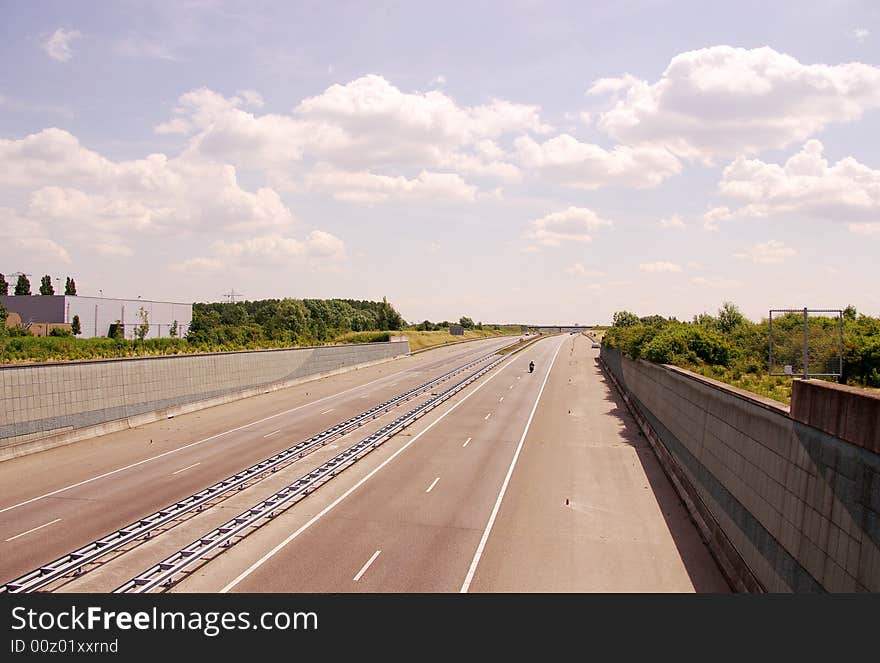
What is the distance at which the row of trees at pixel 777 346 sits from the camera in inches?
717

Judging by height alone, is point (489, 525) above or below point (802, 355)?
below

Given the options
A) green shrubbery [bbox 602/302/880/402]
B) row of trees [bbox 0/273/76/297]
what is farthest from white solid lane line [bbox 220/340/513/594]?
row of trees [bbox 0/273/76/297]

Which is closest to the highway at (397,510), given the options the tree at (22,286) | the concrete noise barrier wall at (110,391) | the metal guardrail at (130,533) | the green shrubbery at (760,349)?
the metal guardrail at (130,533)

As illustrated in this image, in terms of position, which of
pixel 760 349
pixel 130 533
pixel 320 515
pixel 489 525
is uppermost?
pixel 760 349

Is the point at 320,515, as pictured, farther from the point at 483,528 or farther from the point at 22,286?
the point at 22,286

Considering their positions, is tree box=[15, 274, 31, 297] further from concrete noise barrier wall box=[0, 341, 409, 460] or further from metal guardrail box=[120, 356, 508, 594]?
metal guardrail box=[120, 356, 508, 594]

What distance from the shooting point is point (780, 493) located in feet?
46.9

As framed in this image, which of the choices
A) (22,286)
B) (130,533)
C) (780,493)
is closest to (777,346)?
(780,493)

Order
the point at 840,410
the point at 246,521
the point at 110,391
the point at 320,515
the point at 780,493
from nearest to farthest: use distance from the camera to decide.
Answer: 1. the point at 840,410
2. the point at 780,493
3. the point at 246,521
4. the point at 320,515
5. the point at 110,391

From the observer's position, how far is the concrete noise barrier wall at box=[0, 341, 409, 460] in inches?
1186

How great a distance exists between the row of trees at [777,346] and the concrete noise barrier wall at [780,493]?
2306mm

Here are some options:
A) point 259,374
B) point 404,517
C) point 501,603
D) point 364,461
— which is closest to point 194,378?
point 259,374

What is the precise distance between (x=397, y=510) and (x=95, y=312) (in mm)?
111639

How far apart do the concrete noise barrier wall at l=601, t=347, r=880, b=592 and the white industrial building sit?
10386 centimetres
